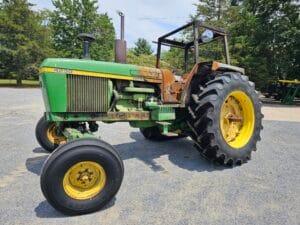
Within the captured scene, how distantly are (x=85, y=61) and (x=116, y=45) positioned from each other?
74 centimetres

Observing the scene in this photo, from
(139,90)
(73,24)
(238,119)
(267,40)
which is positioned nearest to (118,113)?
(139,90)

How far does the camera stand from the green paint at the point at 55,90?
3373mm

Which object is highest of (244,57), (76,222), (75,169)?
(244,57)

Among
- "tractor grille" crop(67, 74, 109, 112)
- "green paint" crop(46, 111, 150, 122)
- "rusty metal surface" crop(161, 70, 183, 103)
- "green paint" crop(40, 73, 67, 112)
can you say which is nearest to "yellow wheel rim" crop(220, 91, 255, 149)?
"rusty metal surface" crop(161, 70, 183, 103)

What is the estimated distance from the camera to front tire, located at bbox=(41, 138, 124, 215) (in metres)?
2.67

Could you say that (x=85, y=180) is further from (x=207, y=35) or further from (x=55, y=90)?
(x=207, y=35)

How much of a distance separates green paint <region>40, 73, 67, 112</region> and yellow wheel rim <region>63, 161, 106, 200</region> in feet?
3.15

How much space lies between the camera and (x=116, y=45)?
4.15 meters

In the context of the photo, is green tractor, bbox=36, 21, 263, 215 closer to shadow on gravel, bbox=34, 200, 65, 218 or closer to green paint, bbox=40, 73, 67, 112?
green paint, bbox=40, 73, 67, 112

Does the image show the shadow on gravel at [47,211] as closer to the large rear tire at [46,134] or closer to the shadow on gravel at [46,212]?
the shadow on gravel at [46,212]

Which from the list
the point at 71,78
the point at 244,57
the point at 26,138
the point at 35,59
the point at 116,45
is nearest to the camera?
the point at 71,78

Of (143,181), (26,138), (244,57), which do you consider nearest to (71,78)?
(143,181)

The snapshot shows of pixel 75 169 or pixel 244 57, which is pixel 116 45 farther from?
pixel 244 57

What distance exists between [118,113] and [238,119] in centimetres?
218
